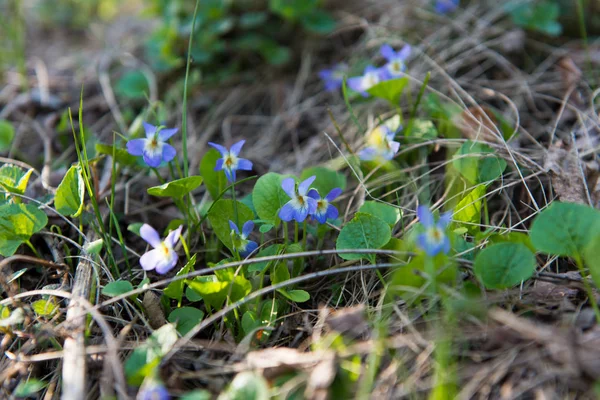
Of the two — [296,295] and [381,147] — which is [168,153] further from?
[381,147]

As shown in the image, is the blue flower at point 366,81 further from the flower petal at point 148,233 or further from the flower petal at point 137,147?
the flower petal at point 148,233

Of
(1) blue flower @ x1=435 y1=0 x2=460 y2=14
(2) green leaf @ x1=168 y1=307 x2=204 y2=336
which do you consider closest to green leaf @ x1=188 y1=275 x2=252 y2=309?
(2) green leaf @ x1=168 y1=307 x2=204 y2=336

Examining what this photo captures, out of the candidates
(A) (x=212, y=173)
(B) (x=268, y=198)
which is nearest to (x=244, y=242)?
(B) (x=268, y=198)

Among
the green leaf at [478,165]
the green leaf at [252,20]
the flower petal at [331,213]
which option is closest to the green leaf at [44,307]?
the flower petal at [331,213]

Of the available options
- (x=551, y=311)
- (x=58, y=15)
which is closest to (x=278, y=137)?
(x=551, y=311)

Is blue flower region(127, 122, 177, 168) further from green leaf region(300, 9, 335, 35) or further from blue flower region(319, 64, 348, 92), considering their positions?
green leaf region(300, 9, 335, 35)

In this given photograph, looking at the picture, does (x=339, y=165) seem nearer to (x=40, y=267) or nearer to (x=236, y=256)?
(x=236, y=256)
